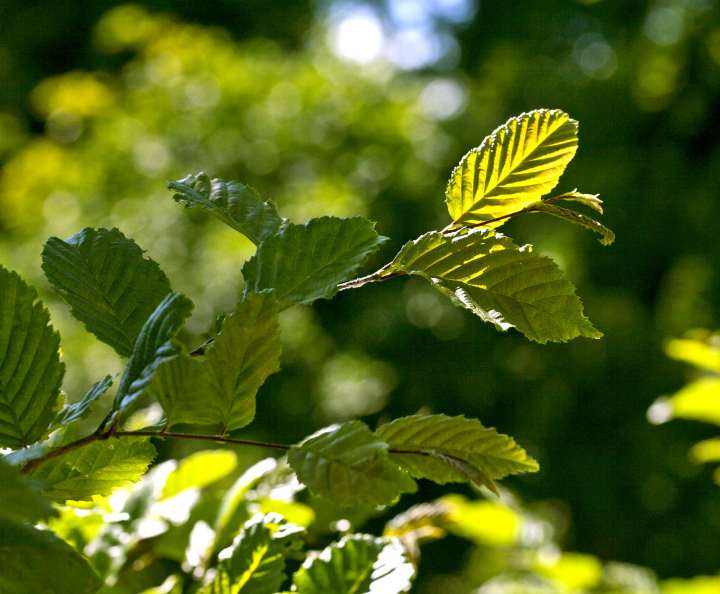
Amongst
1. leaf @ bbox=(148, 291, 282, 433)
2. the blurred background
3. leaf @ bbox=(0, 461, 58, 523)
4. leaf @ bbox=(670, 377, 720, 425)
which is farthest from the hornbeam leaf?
the blurred background

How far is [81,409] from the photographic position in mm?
372

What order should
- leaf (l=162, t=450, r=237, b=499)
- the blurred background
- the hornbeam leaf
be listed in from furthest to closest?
1. the blurred background
2. leaf (l=162, t=450, r=237, b=499)
3. the hornbeam leaf

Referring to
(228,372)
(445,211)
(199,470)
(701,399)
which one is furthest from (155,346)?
(445,211)

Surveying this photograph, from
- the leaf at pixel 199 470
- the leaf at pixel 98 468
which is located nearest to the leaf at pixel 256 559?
the leaf at pixel 98 468

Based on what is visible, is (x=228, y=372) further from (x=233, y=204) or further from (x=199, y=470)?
(x=199, y=470)

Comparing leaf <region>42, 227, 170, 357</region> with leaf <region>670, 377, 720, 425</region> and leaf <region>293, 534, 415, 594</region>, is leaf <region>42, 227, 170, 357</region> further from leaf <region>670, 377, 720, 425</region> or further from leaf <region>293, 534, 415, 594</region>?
leaf <region>670, 377, 720, 425</region>

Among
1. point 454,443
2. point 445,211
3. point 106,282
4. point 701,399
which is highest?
point 106,282

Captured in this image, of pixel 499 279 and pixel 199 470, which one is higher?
pixel 499 279

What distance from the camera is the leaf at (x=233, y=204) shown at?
42 centimetres

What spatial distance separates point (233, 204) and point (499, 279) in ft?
0.58

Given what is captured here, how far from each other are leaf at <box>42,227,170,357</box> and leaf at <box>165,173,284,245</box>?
2.0 inches

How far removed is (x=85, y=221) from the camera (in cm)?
306

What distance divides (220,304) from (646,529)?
7.43ft

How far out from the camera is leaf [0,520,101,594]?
12.3 inches
